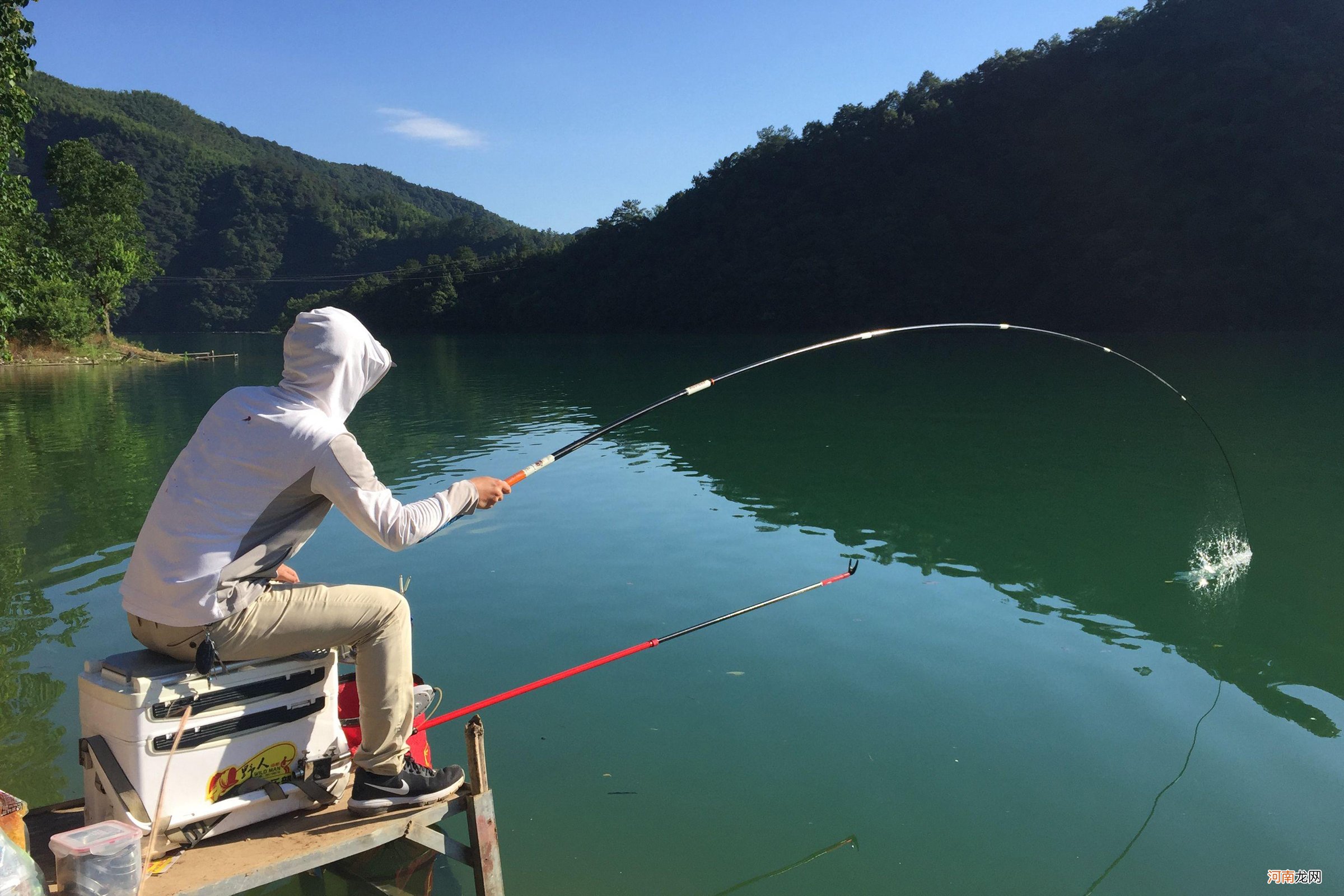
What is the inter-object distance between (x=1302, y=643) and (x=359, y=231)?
13617 cm

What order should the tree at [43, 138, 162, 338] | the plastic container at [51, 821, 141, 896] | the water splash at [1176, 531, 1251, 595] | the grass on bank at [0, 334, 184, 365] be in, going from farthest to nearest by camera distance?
1. the tree at [43, 138, 162, 338]
2. the grass on bank at [0, 334, 184, 365]
3. the water splash at [1176, 531, 1251, 595]
4. the plastic container at [51, 821, 141, 896]

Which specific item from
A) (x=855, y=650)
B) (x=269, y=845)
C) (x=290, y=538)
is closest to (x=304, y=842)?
(x=269, y=845)

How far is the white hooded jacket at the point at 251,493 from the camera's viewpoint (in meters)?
2.78

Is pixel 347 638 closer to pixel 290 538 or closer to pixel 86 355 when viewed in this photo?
pixel 290 538

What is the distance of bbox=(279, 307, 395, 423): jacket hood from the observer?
2.93 m

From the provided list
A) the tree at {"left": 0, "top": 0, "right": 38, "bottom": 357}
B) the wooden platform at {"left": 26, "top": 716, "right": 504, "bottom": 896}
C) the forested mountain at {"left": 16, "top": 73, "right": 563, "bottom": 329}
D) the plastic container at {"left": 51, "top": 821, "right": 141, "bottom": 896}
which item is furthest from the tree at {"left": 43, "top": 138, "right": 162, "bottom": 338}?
the forested mountain at {"left": 16, "top": 73, "right": 563, "bottom": 329}

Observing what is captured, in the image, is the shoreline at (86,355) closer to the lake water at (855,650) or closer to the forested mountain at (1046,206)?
the lake water at (855,650)

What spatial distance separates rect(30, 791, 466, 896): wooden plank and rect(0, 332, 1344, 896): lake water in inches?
36.9

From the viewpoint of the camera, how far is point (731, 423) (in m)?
18.5

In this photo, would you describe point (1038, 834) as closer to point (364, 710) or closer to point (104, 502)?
point (364, 710)

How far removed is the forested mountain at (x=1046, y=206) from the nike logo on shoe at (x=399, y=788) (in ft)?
185

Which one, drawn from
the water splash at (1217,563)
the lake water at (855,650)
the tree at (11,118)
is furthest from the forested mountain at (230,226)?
the water splash at (1217,563)

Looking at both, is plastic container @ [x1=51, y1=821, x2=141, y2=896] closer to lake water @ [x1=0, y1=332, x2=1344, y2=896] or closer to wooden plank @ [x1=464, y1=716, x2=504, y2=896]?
wooden plank @ [x1=464, y1=716, x2=504, y2=896]

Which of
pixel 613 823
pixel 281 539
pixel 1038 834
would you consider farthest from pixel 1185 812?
pixel 281 539
